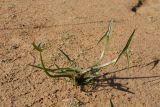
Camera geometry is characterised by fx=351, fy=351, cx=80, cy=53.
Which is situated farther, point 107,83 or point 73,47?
point 73,47

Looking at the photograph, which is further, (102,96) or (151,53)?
(151,53)

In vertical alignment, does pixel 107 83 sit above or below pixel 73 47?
below

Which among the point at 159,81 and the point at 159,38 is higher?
the point at 159,38

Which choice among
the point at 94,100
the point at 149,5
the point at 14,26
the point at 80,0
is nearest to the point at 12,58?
the point at 14,26

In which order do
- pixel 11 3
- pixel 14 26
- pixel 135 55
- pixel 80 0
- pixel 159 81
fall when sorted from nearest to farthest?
pixel 159 81 < pixel 135 55 < pixel 14 26 < pixel 11 3 < pixel 80 0

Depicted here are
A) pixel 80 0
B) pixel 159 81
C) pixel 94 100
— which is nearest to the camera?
pixel 94 100

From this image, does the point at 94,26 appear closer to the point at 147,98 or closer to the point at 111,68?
the point at 111,68

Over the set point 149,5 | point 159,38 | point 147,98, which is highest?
point 149,5
